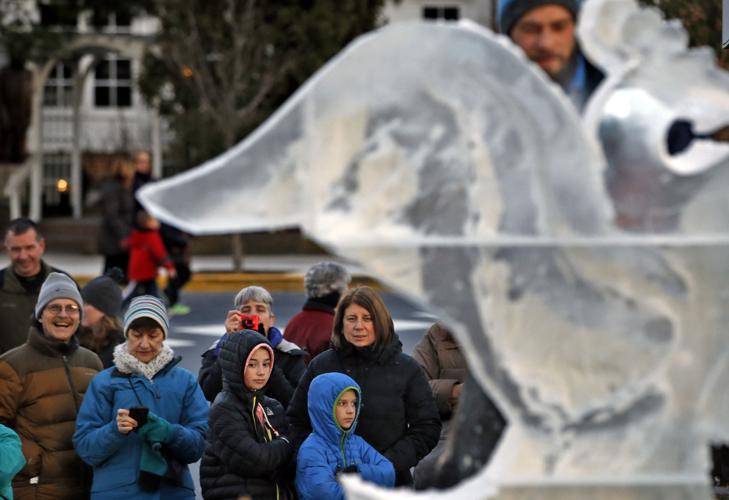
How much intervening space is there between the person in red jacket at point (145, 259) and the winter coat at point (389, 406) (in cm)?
756

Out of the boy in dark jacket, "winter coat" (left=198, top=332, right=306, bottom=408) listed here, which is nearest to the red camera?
the boy in dark jacket

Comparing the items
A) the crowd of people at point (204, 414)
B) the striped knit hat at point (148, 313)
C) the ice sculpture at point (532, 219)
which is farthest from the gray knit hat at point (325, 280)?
the ice sculpture at point (532, 219)

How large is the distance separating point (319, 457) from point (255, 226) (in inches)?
122

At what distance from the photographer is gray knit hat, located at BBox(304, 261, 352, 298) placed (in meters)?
7.64

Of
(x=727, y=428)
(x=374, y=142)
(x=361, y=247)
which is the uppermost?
(x=374, y=142)

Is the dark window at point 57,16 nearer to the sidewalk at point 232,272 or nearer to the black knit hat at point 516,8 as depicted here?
the sidewalk at point 232,272

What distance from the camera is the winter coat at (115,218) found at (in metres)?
15.5

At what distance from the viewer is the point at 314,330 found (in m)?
7.66

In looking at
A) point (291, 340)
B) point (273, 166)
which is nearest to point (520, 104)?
point (273, 166)

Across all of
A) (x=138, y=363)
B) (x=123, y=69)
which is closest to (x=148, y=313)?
(x=138, y=363)

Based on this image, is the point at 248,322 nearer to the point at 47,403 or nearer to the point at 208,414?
the point at 208,414

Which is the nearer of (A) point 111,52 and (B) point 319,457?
(B) point 319,457

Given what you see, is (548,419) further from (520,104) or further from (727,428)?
(520,104)

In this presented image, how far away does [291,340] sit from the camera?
773 cm
